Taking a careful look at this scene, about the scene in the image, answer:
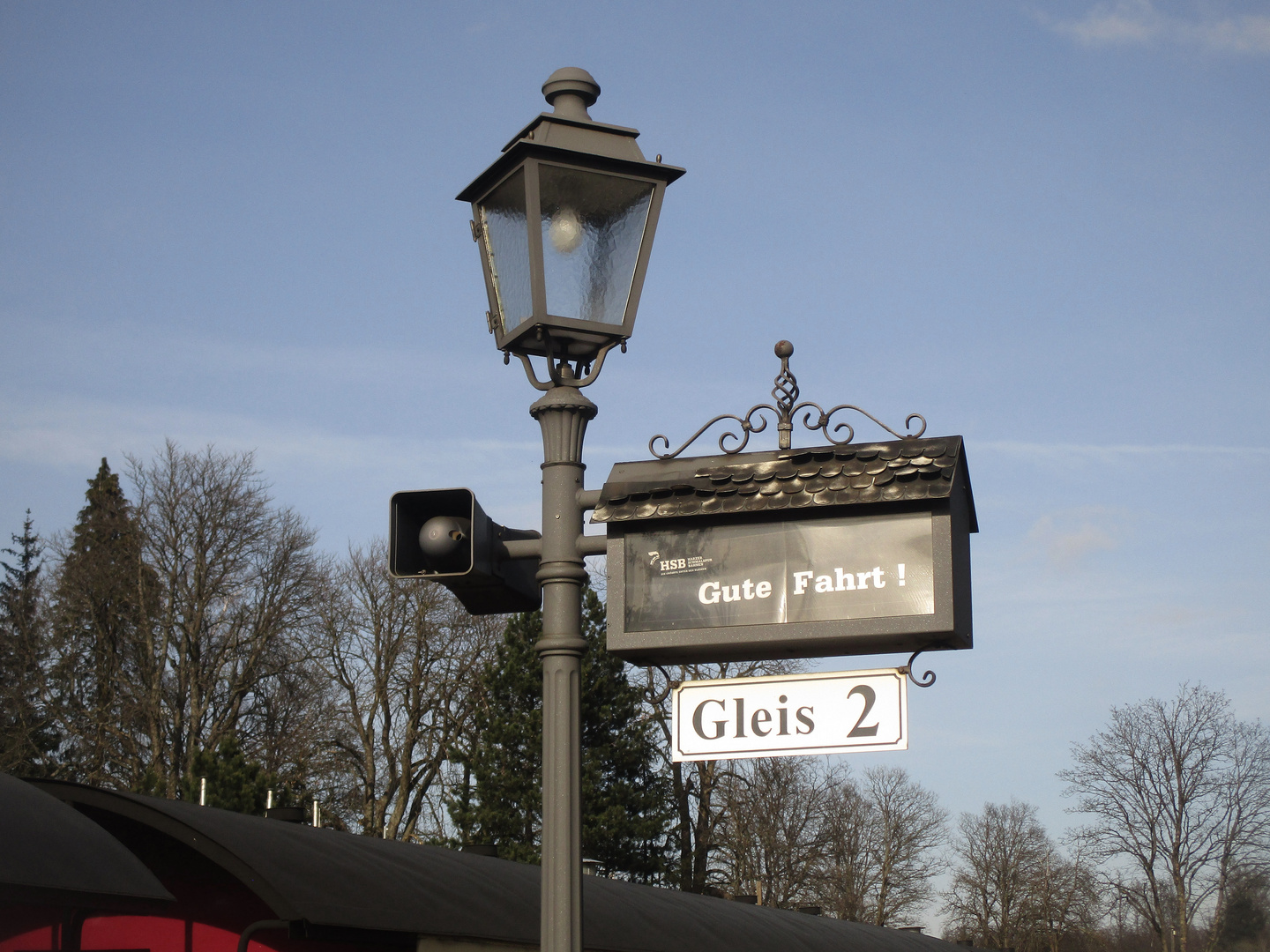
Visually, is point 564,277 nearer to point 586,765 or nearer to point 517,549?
point 517,549

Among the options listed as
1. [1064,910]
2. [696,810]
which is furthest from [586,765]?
[1064,910]

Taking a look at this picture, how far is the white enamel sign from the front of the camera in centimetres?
454

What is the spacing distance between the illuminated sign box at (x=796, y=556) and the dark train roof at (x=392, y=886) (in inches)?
179

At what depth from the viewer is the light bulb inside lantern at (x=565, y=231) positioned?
4926 mm

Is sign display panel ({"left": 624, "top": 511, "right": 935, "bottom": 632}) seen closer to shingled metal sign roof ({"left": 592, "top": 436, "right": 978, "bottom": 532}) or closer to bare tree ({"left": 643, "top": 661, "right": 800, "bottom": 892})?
shingled metal sign roof ({"left": 592, "top": 436, "right": 978, "bottom": 532})

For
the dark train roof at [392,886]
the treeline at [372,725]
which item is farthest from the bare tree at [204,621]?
the dark train roof at [392,886]

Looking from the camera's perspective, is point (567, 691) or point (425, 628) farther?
point (425, 628)

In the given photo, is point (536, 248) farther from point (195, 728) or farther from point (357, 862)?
point (195, 728)

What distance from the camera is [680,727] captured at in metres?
4.62

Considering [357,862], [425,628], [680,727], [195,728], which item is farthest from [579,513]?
[425,628]

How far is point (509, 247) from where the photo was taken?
5.05m

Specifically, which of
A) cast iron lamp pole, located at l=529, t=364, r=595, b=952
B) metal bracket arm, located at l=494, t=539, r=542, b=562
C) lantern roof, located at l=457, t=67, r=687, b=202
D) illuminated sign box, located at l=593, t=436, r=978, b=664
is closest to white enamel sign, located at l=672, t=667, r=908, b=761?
illuminated sign box, located at l=593, t=436, r=978, b=664

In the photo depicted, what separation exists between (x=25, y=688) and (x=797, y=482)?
34.7 metres

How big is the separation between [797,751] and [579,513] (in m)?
1.12
